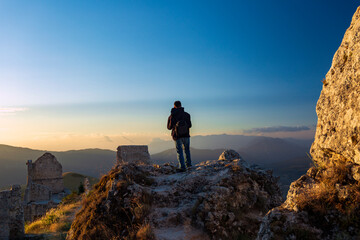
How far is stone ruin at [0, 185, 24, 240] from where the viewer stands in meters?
11.7

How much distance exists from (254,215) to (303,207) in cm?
314

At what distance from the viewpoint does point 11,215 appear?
12078 millimetres

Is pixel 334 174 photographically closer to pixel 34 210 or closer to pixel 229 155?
pixel 229 155

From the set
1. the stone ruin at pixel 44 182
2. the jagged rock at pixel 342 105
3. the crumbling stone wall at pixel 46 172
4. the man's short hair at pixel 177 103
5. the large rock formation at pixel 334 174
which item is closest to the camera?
the large rock formation at pixel 334 174

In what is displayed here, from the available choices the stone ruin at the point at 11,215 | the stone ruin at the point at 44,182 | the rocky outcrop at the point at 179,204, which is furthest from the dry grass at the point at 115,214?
the stone ruin at the point at 44,182

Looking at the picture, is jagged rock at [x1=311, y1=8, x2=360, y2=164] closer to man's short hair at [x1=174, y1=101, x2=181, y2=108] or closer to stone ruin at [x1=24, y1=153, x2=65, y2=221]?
man's short hair at [x1=174, y1=101, x2=181, y2=108]

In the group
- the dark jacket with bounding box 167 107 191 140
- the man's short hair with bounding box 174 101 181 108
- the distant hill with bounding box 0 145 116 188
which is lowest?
the distant hill with bounding box 0 145 116 188

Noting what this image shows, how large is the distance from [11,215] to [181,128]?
31.9 ft

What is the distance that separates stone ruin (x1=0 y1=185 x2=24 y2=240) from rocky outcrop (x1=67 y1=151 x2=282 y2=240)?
24.1 ft

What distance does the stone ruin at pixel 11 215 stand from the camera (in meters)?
11.7

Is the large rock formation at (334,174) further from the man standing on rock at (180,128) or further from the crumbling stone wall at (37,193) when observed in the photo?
the crumbling stone wall at (37,193)

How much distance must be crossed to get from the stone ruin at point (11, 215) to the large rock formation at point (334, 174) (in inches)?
495

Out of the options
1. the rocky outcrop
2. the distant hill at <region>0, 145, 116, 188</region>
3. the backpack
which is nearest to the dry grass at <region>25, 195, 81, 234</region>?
the rocky outcrop

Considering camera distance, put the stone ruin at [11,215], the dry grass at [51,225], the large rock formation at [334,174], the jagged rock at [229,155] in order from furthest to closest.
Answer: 1. the dry grass at [51,225]
2. the stone ruin at [11,215]
3. the jagged rock at [229,155]
4. the large rock formation at [334,174]
